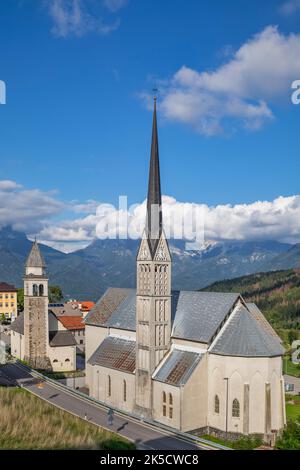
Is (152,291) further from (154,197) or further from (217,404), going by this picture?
(217,404)

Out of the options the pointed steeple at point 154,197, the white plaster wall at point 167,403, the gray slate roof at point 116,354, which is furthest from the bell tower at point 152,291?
the gray slate roof at point 116,354

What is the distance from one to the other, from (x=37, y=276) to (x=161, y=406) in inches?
1419

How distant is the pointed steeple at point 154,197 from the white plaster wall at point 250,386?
14.8 meters

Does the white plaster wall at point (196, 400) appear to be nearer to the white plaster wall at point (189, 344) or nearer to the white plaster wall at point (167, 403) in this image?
the white plaster wall at point (167, 403)

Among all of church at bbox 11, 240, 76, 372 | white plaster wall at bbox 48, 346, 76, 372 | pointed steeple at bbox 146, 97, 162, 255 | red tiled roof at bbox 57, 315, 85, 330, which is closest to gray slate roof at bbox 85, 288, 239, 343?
pointed steeple at bbox 146, 97, 162, 255

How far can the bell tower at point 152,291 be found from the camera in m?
52.7

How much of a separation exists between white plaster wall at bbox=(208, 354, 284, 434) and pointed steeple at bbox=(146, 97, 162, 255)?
14.8m

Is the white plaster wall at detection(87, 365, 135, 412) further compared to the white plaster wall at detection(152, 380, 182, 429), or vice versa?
the white plaster wall at detection(87, 365, 135, 412)

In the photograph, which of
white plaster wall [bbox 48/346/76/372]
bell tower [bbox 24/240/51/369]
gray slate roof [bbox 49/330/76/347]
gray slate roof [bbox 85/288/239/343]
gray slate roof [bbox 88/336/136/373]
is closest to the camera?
gray slate roof [bbox 85/288/239/343]

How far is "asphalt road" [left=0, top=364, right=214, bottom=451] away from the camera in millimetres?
40966

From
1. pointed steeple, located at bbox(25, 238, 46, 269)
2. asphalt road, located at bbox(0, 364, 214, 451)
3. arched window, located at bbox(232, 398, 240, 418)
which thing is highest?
pointed steeple, located at bbox(25, 238, 46, 269)

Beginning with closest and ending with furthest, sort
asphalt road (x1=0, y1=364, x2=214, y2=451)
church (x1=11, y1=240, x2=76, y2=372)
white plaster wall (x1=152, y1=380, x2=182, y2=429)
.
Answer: asphalt road (x1=0, y1=364, x2=214, y2=451), white plaster wall (x1=152, y1=380, x2=182, y2=429), church (x1=11, y1=240, x2=76, y2=372)

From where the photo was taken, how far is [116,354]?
2387 inches

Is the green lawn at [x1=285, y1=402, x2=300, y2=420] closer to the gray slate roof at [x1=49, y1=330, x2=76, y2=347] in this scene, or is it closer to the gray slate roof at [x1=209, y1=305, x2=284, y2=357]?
the gray slate roof at [x1=209, y1=305, x2=284, y2=357]
